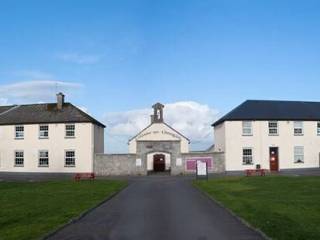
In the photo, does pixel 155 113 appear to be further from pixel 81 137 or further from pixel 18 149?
pixel 18 149

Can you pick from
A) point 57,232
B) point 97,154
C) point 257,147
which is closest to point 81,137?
point 97,154

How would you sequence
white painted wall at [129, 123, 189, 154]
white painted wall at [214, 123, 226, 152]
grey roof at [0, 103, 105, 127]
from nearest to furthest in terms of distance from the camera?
grey roof at [0, 103, 105, 127] → white painted wall at [214, 123, 226, 152] → white painted wall at [129, 123, 189, 154]

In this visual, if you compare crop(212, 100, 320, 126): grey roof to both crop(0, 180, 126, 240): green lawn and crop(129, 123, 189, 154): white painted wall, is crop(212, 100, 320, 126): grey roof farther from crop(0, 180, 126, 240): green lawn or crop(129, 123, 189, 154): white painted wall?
crop(0, 180, 126, 240): green lawn

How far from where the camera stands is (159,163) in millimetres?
67625

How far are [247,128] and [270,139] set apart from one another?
9.09ft

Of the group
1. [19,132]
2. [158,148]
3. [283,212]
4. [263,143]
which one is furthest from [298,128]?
[283,212]

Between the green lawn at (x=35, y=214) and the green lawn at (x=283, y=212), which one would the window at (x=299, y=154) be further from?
the green lawn at (x=35, y=214)

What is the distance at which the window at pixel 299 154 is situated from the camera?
56.5 metres

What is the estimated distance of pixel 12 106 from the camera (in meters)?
64.0

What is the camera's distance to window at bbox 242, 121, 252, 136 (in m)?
55.9

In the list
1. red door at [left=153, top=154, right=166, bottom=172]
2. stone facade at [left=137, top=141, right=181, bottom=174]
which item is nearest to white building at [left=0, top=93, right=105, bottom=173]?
stone facade at [left=137, top=141, right=181, bottom=174]

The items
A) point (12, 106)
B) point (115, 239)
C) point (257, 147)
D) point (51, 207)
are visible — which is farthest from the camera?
point (12, 106)

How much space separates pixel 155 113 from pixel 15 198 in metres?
42.6

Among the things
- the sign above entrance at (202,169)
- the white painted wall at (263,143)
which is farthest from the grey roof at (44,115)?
the sign above entrance at (202,169)
